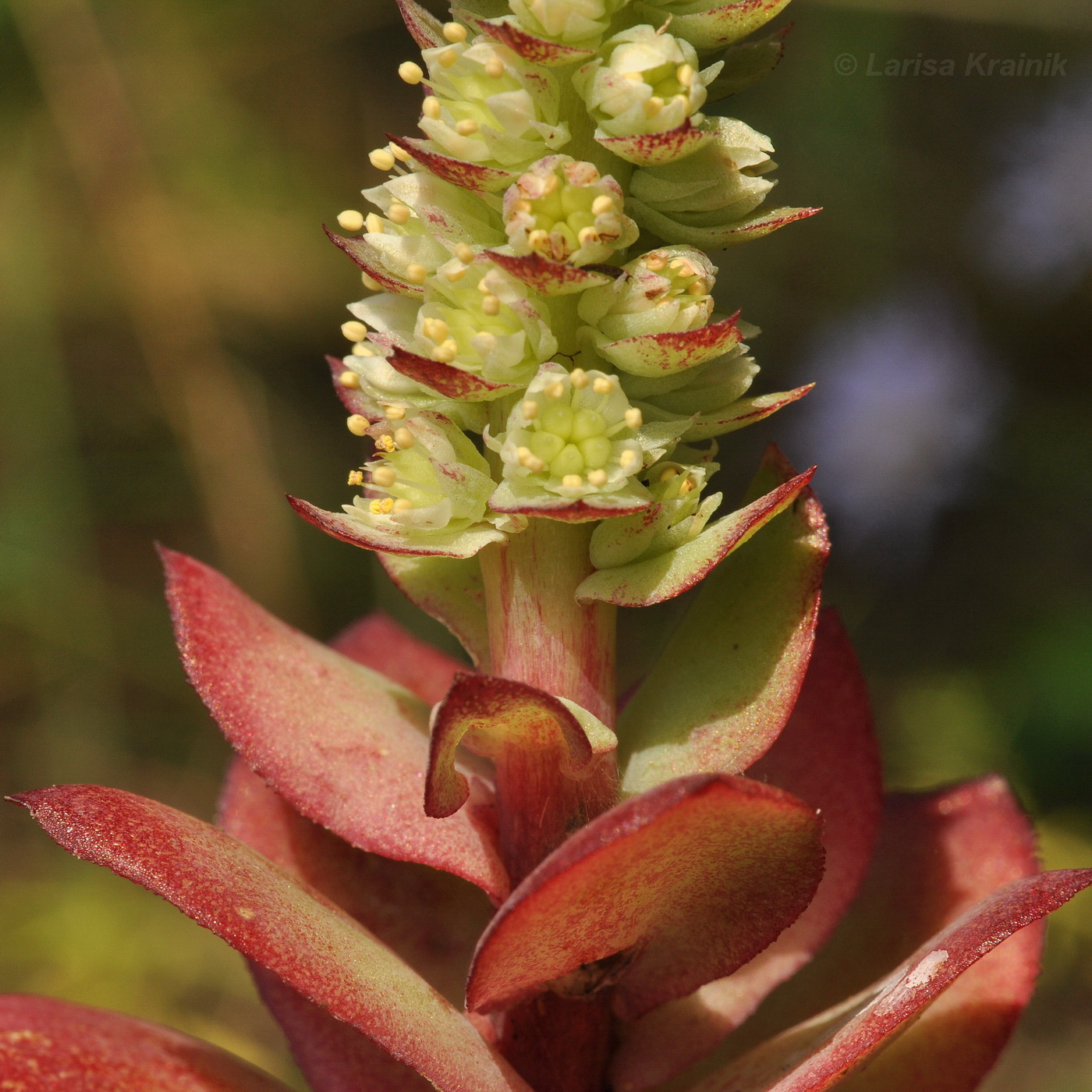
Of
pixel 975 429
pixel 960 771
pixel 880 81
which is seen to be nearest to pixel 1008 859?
pixel 960 771

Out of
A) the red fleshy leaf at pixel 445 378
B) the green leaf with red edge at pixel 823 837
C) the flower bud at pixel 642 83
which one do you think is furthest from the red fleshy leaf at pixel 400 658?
the flower bud at pixel 642 83

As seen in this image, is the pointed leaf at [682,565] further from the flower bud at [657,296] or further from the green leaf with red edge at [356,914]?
the green leaf with red edge at [356,914]

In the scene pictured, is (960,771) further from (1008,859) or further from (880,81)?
(880,81)

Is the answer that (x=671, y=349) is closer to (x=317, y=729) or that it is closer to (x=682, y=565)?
(x=682, y=565)

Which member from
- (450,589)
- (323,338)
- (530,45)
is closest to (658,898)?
(450,589)

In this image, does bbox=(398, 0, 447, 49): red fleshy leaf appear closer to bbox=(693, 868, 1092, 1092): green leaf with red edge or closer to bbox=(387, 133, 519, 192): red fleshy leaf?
bbox=(387, 133, 519, 192): red fleshy leaf

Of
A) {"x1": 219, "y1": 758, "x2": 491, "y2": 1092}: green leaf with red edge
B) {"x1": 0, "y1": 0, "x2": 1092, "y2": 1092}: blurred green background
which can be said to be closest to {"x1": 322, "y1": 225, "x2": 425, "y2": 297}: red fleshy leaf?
{"x1": 219, "y1": 758, "x2": 491, "y2": 1092}: green leaf with red edge

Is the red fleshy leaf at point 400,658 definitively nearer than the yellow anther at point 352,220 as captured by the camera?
No
